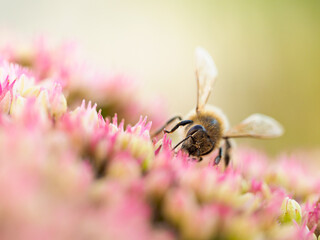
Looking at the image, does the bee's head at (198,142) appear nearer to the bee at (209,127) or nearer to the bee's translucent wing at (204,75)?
the bee at (209,127)

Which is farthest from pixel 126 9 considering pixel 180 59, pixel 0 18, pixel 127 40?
pixel 0 18

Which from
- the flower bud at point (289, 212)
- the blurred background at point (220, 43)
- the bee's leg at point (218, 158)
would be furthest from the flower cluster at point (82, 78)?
the blurred background at point (220, 43)

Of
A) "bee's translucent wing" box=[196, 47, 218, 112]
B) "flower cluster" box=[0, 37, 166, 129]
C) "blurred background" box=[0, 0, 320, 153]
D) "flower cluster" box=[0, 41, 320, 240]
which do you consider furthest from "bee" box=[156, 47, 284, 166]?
"blurred background" box=[0, 0, 320, 153]

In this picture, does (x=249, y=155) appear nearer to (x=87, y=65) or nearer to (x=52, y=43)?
(x=87, y=65)

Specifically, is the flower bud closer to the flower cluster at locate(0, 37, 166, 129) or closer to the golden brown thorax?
the golden brown thorax

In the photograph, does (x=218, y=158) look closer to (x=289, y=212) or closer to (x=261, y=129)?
(x=261, y=129)

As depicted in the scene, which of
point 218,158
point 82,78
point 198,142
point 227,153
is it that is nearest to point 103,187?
point 198,142
